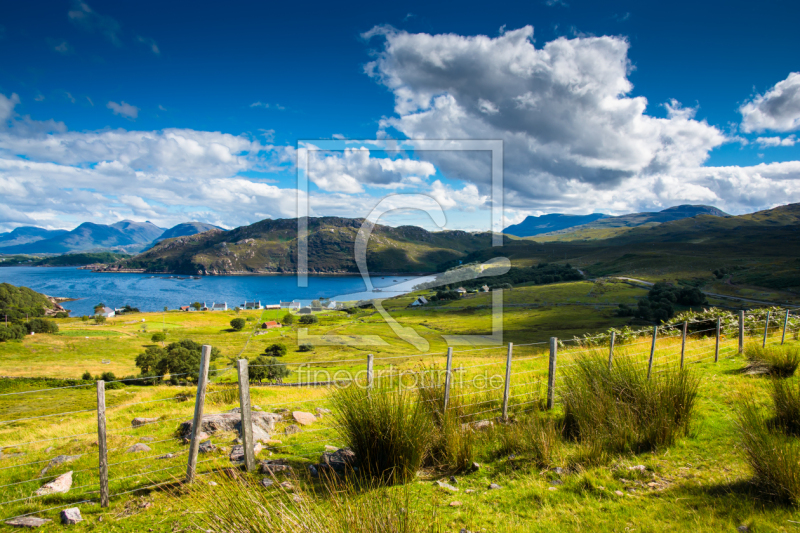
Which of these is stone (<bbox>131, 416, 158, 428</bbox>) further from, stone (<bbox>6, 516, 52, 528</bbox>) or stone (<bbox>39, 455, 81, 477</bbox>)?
stone (<bbox>6, 516, 52, 528</bbox>)

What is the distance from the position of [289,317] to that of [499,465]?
87.4 metres

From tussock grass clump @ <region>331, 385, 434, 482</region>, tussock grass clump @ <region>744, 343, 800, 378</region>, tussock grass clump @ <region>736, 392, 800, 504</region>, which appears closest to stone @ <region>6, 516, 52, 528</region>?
tussock grass clump @ <region>331, 385, 434, 482</region>

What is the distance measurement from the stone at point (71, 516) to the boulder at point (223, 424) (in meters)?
2.46

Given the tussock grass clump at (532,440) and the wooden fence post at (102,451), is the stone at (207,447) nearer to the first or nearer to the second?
the wooden fence post at (102,451)

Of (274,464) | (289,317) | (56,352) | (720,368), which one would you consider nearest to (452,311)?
(289,317)

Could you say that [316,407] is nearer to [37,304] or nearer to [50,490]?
[50,490]

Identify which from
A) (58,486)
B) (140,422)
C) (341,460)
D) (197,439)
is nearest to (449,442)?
(341,460)

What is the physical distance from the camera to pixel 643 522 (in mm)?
3668

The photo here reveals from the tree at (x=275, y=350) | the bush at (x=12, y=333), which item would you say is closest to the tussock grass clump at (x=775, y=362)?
the tree at (x=275, y=350)

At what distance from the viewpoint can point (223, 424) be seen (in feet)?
24.0

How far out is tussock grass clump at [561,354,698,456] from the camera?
5383mm

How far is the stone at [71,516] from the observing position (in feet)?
14.2

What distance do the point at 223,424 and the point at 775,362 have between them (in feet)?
40.3

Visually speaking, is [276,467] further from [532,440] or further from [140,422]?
[140,422]
